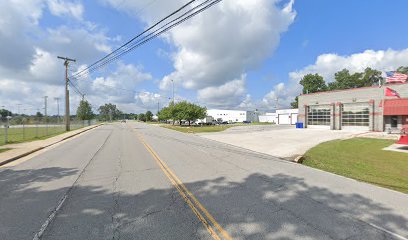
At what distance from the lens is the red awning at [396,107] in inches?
1053

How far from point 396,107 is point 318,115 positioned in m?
11.6

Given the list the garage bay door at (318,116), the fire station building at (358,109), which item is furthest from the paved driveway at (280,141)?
the garage bay door at (318,116)

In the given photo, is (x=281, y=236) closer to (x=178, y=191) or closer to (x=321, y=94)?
(x=178, y=191)

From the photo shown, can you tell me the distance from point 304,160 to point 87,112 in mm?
97647

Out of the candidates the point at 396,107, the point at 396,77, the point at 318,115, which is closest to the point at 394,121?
the point at 396,107

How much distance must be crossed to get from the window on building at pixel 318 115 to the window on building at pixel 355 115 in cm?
258

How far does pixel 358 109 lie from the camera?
Result: 107ft

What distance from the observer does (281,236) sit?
13.0ft

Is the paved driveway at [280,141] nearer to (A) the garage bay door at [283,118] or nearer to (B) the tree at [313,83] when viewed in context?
(A) the garage bay door at [283,118]

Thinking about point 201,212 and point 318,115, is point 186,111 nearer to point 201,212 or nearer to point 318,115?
point 318,115

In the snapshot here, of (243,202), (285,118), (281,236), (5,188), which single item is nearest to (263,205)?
(243,202)

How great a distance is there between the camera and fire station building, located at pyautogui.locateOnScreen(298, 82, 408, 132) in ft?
92.8

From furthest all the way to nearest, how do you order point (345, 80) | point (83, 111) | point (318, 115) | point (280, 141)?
point (83, 111), point (345, 80), point (318, 115), point (280, 141)

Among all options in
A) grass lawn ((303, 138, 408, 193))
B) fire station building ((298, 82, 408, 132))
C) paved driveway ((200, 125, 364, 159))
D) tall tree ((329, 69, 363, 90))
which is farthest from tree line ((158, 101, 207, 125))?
tall tree ((329, 69, 363, 90))
